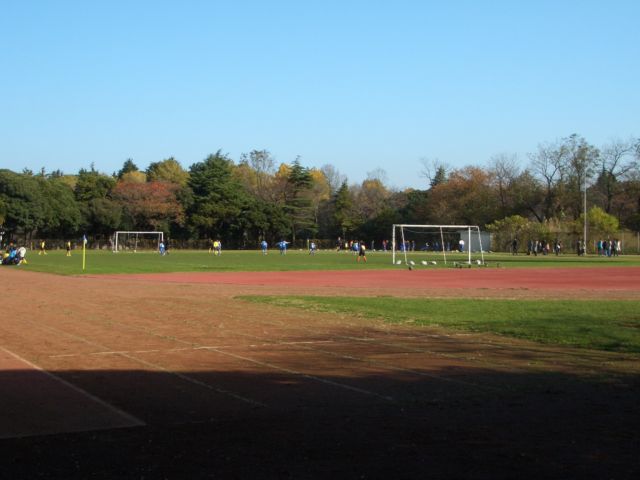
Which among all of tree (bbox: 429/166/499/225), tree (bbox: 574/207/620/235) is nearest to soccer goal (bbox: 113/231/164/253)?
tree (bbox: 429/166/499/225)

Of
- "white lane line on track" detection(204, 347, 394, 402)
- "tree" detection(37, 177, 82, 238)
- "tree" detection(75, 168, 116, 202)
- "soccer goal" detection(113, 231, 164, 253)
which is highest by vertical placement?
"tree" detection(75, 168, 116, 202)

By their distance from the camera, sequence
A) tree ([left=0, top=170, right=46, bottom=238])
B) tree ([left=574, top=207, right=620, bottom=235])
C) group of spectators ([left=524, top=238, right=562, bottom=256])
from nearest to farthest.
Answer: tree ([left=574, top=207, right=620, bottom=235]) < group of spectators ([left=524, top=238, right=562, bottom=256]) < tree ([left=0, top=170, right=46, bottom=238])

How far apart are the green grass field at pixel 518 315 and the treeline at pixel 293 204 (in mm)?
65032

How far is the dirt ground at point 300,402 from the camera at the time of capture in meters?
6.25

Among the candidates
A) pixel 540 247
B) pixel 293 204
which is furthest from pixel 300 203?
pixel 540 247

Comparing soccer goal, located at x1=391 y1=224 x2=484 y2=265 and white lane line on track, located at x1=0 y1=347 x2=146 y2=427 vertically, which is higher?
soccer goal, located at x1=391 y1=224 x2=484 y2=265

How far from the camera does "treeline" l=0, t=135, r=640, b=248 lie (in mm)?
93812

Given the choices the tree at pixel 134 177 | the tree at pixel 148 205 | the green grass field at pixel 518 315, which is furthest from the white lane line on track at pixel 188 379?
the tree at pixel 134 177

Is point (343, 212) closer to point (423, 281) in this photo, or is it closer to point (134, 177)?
point (134, 177)

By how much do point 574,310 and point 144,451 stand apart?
1558cm

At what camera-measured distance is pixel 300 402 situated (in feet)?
29.1

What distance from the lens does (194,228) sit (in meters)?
107

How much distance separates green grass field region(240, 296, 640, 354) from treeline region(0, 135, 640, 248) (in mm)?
65032

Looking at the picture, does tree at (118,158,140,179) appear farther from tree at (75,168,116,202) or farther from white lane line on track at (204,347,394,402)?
white lane line on track at (204,347,394,402)
